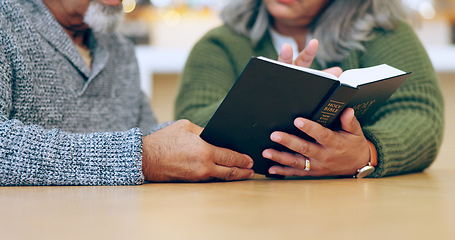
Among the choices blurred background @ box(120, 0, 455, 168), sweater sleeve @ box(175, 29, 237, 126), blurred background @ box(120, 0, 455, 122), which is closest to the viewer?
sweater sleeve @ box(175, 29, 237, 126)

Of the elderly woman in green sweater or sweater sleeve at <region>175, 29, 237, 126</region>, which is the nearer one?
the elderly woman in green sweater

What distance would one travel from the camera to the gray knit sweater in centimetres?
82

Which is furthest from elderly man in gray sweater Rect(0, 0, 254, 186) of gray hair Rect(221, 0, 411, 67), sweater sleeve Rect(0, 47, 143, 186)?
gray hair Rect(221, 0, 411, 67)

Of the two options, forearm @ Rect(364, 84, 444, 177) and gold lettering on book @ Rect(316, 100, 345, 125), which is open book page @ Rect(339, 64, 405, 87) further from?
forearm @ Rect(364, 84, 444, 177)

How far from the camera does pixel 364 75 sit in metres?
0.86

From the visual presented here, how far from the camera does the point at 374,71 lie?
88 cm

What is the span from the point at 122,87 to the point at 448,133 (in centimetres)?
235

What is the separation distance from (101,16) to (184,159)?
0.56 meters

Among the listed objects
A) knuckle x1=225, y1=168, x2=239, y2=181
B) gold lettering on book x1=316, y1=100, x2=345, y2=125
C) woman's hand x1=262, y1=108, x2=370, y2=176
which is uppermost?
gold lettering on book x1=316, y1=100, x2=345, y2=125

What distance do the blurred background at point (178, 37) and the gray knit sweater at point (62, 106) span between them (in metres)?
1.28

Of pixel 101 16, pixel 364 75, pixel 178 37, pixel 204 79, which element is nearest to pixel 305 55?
pixel 364 75

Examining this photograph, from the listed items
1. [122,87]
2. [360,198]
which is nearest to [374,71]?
[360,198]

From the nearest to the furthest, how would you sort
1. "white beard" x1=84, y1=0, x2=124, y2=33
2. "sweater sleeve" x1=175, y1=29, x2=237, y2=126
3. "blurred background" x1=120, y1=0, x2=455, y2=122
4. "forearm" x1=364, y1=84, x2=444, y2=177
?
"forearm" x1=364, y1=84, x2=444, y2=177, "white beard" x1=84, y1=0, x2=124, y2=33, "sweater sleeve" x1=175, y1=29, x2=237, y2=126, "blurred background" x1=120, y1=0, x2=455, y2=122

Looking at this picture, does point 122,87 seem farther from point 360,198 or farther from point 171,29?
point 171,29
